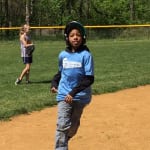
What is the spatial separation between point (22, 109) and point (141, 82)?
4.71 metres

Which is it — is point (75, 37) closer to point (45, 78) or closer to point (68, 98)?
point (68, 98)

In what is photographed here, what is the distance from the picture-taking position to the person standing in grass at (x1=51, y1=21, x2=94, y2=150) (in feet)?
17.8

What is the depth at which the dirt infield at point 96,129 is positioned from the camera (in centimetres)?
672

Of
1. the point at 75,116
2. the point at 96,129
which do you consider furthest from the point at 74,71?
the point at 96,129

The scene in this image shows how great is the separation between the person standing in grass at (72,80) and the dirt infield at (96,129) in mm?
987

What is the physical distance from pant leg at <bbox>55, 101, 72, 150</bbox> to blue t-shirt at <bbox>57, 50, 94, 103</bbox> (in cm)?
10

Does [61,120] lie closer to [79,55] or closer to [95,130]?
[79,55]

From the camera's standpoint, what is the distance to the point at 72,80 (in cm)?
553

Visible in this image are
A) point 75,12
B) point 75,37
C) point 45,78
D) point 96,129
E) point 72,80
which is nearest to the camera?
point 75,37

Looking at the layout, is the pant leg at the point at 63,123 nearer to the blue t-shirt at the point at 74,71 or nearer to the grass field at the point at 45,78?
the blue t-shirt at the point at 74,71

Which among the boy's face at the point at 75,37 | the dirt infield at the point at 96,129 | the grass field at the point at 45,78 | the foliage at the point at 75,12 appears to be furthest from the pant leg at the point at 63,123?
the foliage at the point at 75,12

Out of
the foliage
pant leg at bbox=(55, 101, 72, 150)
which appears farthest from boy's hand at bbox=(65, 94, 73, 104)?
the foliage

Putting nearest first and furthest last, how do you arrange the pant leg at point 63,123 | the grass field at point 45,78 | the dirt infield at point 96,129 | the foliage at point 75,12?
1. the pant leg at point 63,123
2. the dirt infield at point 96,129
3. the grass field at point 45,78
4. the foliage at point 75,12

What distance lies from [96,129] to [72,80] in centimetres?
232
